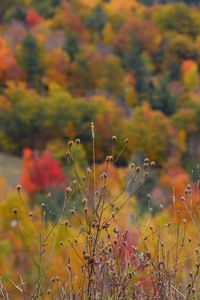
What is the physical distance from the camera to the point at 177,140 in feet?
130

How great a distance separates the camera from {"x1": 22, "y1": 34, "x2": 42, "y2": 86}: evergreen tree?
46.4 metres

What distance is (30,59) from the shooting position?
4656 centimetres

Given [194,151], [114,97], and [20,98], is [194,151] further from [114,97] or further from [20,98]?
[20,98]

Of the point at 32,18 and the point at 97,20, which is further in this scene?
the point at 32,18

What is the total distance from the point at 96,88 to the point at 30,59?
5.34 metres

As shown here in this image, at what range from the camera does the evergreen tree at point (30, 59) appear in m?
46.4

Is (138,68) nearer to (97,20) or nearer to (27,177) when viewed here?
(97,20)

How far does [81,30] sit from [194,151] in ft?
68.6

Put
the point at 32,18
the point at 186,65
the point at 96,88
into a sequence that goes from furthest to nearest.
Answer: the point at 32,18
the point at 186,65
the point at 96,88

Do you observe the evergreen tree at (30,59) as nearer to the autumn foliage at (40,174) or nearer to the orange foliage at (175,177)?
the autumn foliage at (40,174)

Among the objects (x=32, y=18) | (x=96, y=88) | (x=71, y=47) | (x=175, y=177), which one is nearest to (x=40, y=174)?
(x=175, y=177)

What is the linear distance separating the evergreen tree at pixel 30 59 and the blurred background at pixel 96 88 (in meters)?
0.07

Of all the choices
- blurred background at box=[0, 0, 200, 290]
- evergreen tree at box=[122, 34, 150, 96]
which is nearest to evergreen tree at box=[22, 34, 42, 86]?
blurred background at box=[0, 0, 200, 290]

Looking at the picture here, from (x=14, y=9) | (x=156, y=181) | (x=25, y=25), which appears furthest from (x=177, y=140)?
(x=14, y=9)
